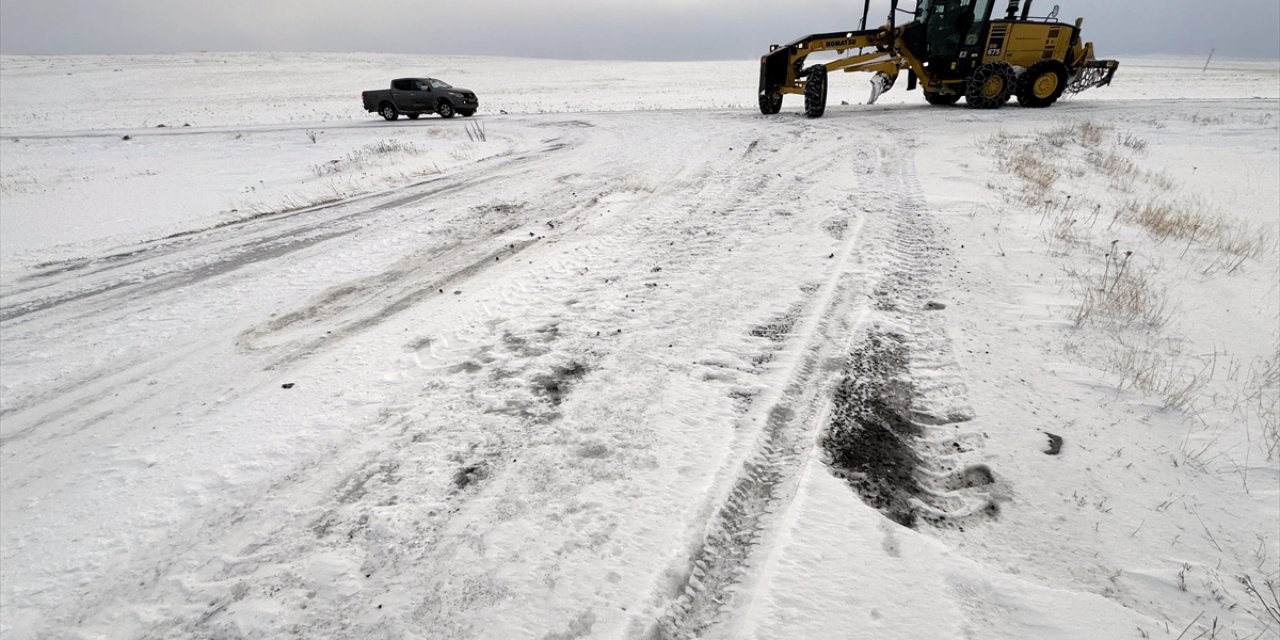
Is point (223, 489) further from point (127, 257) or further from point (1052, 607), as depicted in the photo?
point (127, 257)

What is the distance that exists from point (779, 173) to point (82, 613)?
8.58 m

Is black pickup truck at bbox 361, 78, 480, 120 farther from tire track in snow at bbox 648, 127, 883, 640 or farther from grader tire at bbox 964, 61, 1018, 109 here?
tire track in snow at bbox 648, 127, 883, 640

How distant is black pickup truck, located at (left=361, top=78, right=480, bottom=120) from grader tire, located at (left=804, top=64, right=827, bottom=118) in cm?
1318

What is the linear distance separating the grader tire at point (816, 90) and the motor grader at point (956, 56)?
0.03 metres

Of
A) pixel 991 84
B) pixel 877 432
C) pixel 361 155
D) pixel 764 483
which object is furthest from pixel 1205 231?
pixel 361 155

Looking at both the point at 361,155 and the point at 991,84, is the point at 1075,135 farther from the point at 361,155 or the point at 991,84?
the point at 361,155

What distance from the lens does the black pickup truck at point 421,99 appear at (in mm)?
21453

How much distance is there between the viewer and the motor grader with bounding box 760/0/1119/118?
15031 mm

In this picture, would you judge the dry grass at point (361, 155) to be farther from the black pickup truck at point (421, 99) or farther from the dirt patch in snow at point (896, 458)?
the dirt patch in snow at point (896, 458)

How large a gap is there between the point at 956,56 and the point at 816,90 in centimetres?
434

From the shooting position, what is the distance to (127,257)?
6234mm

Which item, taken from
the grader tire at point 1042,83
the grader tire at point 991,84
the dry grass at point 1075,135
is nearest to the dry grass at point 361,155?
the dry grass at point 1075,135

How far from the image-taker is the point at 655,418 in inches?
121

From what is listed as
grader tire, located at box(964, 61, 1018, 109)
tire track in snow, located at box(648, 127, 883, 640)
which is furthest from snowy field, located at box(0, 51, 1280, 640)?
grader tire, located at box(964, 61, 1018, 109)
